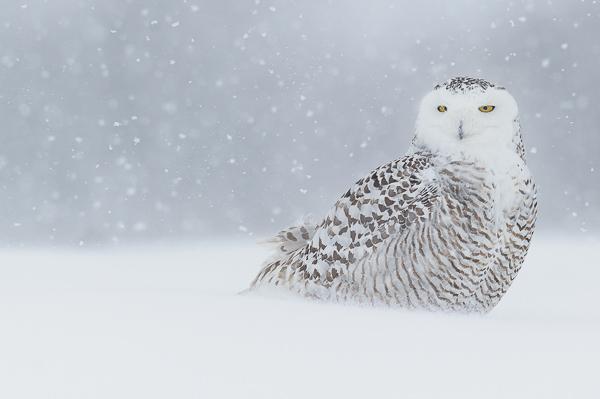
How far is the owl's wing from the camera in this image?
3.61m

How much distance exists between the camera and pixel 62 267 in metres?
5.18

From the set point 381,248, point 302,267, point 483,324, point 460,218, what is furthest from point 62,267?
point 483,324

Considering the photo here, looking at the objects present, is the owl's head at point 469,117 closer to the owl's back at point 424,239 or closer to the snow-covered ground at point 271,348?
the owl's back at point 424,239

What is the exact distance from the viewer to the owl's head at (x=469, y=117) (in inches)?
143

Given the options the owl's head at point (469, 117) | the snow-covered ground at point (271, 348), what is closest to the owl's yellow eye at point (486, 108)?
the owl's head at point (469, 117)

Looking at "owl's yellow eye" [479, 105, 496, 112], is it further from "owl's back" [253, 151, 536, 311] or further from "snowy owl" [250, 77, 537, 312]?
"owl's back" [253, 151, 536, 311]

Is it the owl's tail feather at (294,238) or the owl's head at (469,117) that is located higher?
the owl's head at (469,117)

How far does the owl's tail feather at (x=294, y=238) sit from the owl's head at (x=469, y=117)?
0.80 meters

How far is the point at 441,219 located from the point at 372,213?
0.33m

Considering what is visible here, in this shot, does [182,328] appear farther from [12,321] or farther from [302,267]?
[302,267]

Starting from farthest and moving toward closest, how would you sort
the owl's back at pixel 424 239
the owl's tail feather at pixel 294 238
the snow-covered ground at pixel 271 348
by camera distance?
the owl's tail feather at pixel 294 238 → the owl's back at pixel 424 239 → the snow-covered ground at pixel 271 348

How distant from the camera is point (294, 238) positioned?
13.9 ft

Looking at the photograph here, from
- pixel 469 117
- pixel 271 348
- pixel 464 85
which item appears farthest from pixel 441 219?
pixel 271 348

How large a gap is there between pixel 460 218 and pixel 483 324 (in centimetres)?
84
